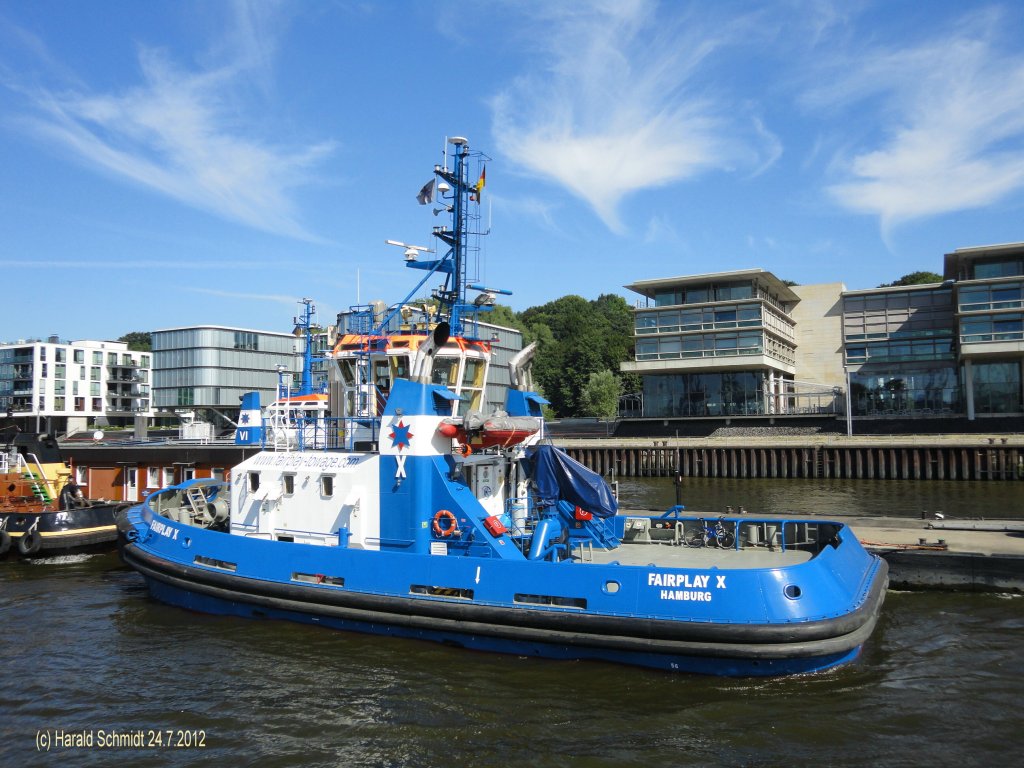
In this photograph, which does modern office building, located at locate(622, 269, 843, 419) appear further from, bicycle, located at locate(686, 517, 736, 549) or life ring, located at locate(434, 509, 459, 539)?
life ring, located at locate(434, 509, 459, 539)

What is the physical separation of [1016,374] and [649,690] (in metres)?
37.0

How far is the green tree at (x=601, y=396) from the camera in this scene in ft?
181

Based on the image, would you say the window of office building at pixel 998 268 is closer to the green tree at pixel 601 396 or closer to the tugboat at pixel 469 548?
the green tree at pixel 601 396

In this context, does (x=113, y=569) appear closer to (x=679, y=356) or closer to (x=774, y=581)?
(x=774, y=581)

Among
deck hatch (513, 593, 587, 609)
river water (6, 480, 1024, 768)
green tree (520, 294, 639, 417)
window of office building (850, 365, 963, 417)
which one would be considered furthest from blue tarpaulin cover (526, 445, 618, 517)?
green tree (520, 294, 639, 417)

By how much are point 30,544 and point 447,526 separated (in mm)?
11508

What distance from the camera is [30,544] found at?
1562 cm

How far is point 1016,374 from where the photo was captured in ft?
118

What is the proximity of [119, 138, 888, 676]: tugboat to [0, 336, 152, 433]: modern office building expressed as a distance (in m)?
53.5

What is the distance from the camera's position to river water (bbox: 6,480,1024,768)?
22.5 feet

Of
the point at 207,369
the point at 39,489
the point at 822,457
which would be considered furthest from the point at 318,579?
the point at 207,369

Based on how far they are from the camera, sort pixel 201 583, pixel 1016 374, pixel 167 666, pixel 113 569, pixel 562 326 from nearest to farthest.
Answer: pixel 167 666 → pixel 201 583 → pixel 113 569 → pixel 1016 374 → pixel 562 326

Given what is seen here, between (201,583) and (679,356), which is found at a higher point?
(679,356)

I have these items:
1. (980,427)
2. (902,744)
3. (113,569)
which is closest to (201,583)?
(113,569)
